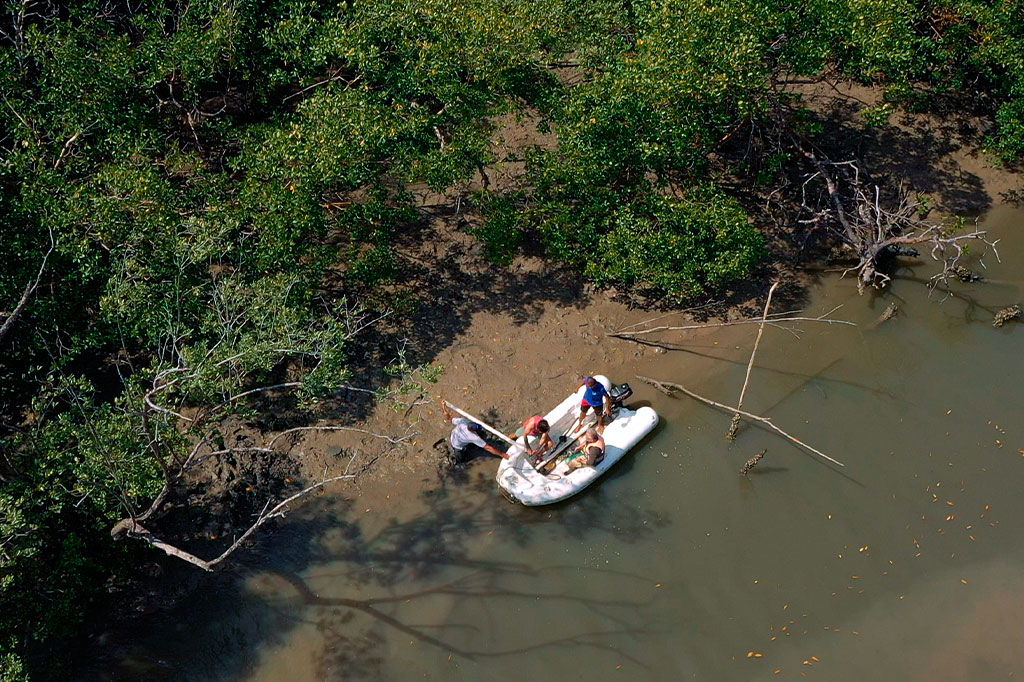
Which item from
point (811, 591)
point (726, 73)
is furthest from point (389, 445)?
point (726, 73)

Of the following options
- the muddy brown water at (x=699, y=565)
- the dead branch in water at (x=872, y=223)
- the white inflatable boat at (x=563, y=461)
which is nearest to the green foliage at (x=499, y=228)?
the white inflatable boat at (x=563, y=461)

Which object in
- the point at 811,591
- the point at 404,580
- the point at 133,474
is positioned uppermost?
the point at 133,474

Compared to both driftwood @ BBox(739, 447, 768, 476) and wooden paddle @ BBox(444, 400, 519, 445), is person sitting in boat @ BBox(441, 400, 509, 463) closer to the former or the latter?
wooden paddle @ BBox(444, 400, 519, 445)

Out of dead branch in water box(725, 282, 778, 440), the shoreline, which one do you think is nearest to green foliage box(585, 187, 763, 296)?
dead branch in water box(725, 282, 778, 440)

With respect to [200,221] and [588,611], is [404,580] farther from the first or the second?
[200,221]

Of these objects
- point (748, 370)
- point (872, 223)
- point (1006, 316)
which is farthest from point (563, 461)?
point (1006, 316)

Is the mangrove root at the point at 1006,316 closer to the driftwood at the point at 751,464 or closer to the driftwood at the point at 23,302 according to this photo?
the driftwood at the point at 751,464
